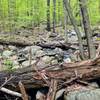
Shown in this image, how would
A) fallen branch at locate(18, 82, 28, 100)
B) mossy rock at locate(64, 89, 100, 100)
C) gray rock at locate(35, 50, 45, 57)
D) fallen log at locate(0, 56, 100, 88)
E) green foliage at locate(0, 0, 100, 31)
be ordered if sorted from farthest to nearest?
green foliage at locate(0, 0, 100, 31) → gray rock at locate(35, 50, 45, 57) → fallen log at locate(0, 56, 100, 88) → fallen branch at locate(18, 82, 28, 100) → mossy rock at locate(64, 89, 100, 100)

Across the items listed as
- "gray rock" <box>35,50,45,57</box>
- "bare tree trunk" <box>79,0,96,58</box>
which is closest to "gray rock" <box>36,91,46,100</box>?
"bare tree trunk" <box>79,0,96,58</box>

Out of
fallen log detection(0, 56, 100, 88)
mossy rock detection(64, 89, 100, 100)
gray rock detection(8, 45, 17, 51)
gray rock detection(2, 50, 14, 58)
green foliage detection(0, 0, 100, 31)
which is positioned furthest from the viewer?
green foliage detection(0, 0, 100, 31)

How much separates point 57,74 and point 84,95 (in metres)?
0.82

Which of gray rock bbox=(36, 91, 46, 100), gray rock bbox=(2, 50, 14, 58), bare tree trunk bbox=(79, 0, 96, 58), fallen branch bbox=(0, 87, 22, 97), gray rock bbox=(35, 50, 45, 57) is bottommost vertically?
gray rock bbox=(2, 50, 14, 58)

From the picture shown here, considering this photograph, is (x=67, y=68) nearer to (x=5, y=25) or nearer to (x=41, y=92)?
(x=41, y=92)

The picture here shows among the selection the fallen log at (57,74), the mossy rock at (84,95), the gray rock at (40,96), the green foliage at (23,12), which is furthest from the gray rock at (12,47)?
the mossy rock at (84,95)

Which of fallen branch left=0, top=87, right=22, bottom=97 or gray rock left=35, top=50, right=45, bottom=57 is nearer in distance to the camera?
fallen branch left=0, top=87, right=22, bottom=97

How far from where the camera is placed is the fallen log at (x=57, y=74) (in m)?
6.06

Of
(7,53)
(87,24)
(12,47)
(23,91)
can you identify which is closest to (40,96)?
(23,91)

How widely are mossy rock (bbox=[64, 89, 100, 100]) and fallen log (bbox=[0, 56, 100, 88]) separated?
406 millimetres

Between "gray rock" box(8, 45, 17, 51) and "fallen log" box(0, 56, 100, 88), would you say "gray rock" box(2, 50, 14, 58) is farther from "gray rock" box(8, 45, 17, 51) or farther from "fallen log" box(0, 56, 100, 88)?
"fallen log" box(0, 56, 100, 88)

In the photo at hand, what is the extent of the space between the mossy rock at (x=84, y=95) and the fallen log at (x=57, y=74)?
0.41 metres

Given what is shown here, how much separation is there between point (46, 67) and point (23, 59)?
519cm

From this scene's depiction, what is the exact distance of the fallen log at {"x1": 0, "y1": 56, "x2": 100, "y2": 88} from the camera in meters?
6.06
